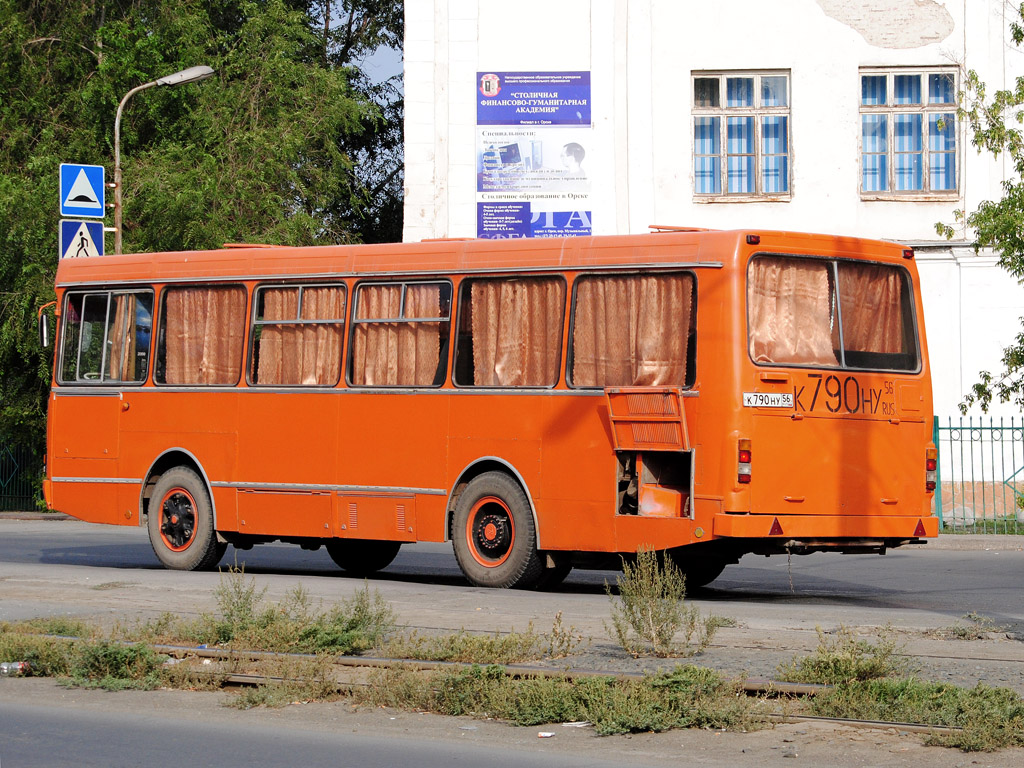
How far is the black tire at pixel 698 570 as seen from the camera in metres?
14.8

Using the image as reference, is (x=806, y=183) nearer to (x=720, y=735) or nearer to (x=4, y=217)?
(x=4, y=217)

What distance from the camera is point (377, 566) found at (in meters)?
17.2

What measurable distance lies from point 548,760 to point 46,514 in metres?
25.3

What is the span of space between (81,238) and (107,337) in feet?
27.8

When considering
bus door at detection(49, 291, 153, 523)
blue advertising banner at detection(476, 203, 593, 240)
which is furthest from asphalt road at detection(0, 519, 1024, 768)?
blue advertising banner at detection(476, 203, 593, 240)

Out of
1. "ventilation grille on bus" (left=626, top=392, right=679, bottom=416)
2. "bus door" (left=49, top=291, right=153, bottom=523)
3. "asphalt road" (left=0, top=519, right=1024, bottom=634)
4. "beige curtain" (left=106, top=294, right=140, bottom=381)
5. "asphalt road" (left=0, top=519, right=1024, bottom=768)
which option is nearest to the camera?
"asphalt road" (left=0, top=519, right=1024, bottom=768)

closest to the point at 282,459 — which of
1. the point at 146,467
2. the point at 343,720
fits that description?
the point at 146,467

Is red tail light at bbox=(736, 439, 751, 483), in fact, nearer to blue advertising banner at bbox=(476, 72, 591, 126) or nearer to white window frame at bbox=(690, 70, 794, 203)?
white window frame at bbox=(690, 70, 794, 203)

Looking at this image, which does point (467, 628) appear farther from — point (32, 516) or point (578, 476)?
point (32, 516)

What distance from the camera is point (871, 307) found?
45.2ft

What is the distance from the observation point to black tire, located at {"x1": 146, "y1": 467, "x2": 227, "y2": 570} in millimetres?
16109

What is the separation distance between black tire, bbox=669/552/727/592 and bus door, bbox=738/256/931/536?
193cm

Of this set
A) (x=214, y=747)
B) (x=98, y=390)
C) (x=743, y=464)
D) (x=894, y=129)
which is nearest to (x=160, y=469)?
(x=98, y=390)

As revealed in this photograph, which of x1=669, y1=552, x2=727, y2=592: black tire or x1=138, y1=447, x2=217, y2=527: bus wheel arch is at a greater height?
x1=138, y1=447, x2=217, y2=527: bus wheel arch
